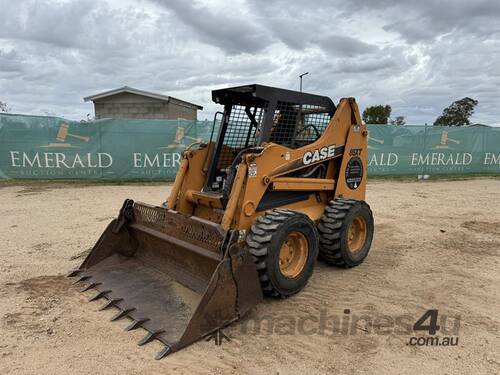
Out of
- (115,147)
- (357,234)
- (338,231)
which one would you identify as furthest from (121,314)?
(115,147)

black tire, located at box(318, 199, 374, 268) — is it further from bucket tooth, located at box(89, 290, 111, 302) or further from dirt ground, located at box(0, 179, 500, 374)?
bucket tooth, located at box(89, 290, 111, 302)

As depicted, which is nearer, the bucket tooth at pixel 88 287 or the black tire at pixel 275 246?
the black tire at pixel 275 246

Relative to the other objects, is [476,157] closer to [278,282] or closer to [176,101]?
[176,101]

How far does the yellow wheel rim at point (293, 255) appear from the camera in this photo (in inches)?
162

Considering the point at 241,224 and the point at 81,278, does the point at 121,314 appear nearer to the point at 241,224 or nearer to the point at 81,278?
the point at 81,278

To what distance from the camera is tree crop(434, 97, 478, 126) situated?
5128cm

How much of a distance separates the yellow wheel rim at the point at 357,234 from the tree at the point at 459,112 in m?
51.4

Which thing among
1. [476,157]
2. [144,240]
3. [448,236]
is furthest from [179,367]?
[476,157]

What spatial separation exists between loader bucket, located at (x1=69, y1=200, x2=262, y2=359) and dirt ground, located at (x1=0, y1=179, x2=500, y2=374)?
0.15m

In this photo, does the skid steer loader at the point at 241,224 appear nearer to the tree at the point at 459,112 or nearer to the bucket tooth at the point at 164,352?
the bucket tooth at the point at 164,352

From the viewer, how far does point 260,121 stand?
4.76 meters

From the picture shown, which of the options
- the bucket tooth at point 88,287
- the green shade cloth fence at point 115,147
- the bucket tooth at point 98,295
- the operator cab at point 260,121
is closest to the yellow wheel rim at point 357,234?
the operator cab at point 260,121

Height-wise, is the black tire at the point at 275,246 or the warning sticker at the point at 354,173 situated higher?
the warning sticker at the point at 354,173

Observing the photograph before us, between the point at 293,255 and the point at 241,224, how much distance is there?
639 millimetres
